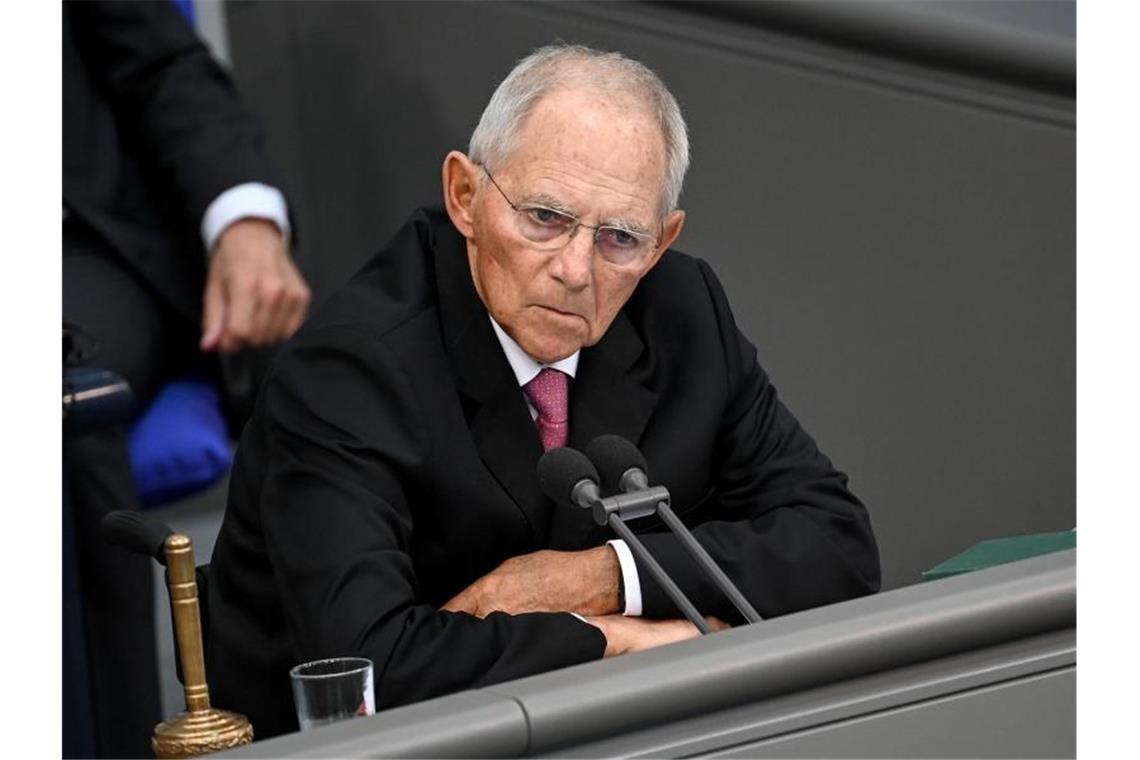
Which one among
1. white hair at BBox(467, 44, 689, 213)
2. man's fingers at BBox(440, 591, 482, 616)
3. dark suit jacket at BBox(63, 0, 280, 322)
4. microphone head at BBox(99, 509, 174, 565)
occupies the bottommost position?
man's fingers at BBox(440, 591, 482, 616)

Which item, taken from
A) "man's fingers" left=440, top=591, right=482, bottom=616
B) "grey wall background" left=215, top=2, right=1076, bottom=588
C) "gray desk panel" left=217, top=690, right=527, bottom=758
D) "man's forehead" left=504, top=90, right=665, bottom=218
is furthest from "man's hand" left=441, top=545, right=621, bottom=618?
"gray desk panel" left=217, top=690, right=527, bottom=758

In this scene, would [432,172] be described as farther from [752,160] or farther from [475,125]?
[475,125]

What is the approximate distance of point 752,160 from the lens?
264 cm

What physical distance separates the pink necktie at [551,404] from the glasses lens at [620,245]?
14cm

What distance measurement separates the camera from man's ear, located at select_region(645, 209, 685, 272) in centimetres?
204

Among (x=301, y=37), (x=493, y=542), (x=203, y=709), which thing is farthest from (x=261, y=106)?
(x=203, y=709)

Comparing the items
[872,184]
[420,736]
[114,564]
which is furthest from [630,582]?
[114,564]

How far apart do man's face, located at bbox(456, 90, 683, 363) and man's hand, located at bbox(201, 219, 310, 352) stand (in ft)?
3.52

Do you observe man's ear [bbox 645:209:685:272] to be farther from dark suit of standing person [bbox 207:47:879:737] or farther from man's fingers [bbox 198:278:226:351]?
man's fingers [bbox 198:278:226:351]

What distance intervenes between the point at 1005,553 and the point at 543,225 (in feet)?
1.93

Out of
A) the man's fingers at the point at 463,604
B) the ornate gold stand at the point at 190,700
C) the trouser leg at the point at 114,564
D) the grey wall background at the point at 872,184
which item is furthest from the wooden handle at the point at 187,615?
the trouser leg at the point at 114,564

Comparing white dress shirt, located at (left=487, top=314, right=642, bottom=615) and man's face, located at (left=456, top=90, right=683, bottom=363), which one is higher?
man's face, located at (left=456, top=90, right=683, bottom=363)

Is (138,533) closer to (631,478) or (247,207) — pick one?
(631,478)
